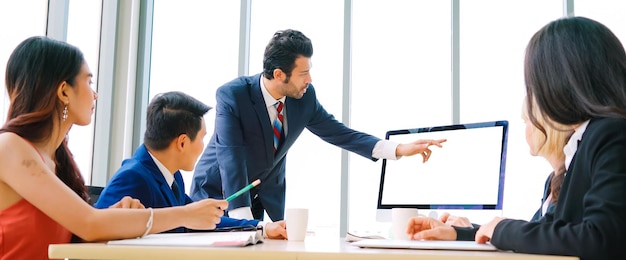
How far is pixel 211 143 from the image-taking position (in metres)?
2.72

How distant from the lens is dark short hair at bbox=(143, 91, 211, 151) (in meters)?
1.90

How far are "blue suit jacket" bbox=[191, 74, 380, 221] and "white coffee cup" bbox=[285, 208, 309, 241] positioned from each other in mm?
841

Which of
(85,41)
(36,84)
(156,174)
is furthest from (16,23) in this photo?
(36,84)

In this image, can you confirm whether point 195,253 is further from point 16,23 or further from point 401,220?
point 16,23

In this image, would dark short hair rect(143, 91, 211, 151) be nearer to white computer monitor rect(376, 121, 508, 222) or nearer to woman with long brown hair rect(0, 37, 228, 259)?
woman with long brown hair rect(0, 37, 228, 259)

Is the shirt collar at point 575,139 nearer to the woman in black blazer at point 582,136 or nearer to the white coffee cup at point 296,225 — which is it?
the woman in black blazer at point 582,136

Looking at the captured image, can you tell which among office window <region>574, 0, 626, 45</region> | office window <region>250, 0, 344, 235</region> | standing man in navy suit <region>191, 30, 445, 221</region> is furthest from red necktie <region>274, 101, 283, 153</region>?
office window <region>574, 0, 626, 45</region>

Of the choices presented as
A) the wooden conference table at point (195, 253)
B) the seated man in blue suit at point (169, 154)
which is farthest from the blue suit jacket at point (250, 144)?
the wooden conference table at point (195, 253)

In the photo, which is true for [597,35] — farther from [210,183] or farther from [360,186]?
[360,186]

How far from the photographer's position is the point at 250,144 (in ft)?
8.59

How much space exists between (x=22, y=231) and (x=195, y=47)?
9.30ft

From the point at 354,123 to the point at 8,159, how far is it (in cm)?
273

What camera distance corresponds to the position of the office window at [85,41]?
3285mm

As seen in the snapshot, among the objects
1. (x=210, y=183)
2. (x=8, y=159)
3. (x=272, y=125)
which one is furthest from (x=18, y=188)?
(x=272, y=125)
